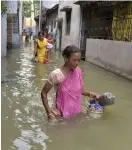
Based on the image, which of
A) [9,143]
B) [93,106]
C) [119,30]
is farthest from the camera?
[119,30]

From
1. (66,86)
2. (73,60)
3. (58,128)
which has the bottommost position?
(58,128)

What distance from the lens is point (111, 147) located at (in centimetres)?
380

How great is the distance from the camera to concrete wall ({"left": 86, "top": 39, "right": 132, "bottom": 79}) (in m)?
9.40

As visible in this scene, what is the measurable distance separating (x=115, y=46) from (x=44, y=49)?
3316 millimetres

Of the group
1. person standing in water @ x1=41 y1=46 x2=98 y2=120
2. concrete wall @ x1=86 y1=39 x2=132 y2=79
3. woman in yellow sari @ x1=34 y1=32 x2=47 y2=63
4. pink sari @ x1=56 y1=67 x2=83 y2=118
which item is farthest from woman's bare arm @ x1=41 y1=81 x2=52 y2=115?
woman in yellow sari @ x1=34 y1=32 x2=47 y2=63

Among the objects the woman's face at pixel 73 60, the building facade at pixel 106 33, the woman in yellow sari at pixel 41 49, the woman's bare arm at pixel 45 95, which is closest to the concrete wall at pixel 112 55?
the building facade at pixel 106 33

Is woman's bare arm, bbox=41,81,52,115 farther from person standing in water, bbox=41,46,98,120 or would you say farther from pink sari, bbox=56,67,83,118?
pink sari, bbox=56,67,83,118

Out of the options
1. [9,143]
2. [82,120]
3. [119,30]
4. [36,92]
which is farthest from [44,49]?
[9,143]

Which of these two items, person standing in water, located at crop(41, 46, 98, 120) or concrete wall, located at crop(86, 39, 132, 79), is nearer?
person standing in water, located at crop(41, 46, 98, 120)

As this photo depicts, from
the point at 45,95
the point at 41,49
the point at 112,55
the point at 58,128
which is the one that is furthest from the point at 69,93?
the point at 41,49

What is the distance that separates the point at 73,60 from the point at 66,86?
0.43 metres

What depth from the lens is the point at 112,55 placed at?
1084 cm

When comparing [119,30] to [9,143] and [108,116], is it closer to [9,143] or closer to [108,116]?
[108,116]

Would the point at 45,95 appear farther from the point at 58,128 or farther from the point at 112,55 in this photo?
the point at 112,55
